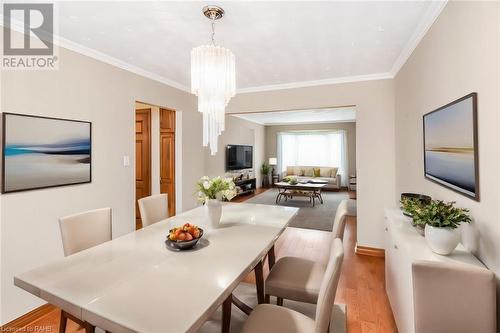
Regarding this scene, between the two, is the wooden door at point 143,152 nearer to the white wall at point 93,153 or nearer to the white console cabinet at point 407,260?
the white wall at point 93,153

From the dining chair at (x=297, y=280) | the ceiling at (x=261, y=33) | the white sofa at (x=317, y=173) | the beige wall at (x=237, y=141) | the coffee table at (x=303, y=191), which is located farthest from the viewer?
the white sofa at (x=317, y=173)

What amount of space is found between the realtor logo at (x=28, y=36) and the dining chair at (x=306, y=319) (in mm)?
2549

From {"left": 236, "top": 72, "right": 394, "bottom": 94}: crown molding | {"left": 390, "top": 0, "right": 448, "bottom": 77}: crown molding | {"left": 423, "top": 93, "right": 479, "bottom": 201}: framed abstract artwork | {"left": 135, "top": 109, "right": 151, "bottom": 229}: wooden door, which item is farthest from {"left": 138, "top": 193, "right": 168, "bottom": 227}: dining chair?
{"left": 390, "top": 0, "right": 448, "bottom": 77}: crown molding

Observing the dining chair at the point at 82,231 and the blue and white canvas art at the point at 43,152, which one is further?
the blue and white canvas art at the point at 43,152

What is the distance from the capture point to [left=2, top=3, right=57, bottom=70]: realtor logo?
1.83m

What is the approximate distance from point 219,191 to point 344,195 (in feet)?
23.0

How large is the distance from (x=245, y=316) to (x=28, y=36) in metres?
3.05

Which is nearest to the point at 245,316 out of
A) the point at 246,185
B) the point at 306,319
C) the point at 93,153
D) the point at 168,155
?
the point at 306,319

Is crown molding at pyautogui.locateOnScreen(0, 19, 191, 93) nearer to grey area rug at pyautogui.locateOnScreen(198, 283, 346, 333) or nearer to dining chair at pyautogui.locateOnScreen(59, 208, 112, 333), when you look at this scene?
dining chair at pyautogui.locateOnScreen(59, 208, 112, 333)

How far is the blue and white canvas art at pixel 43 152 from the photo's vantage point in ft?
6.27

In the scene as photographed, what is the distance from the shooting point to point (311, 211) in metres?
5.75

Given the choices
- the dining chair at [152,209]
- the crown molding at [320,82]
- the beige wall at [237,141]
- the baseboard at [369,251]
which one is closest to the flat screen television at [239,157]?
the beige wall at [237,141]

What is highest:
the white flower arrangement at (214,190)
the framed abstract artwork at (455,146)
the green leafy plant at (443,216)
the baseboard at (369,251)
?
the framed abstract artwork at (455,146)

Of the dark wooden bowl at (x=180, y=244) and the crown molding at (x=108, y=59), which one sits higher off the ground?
the crown molding at (x=108, y=59)
